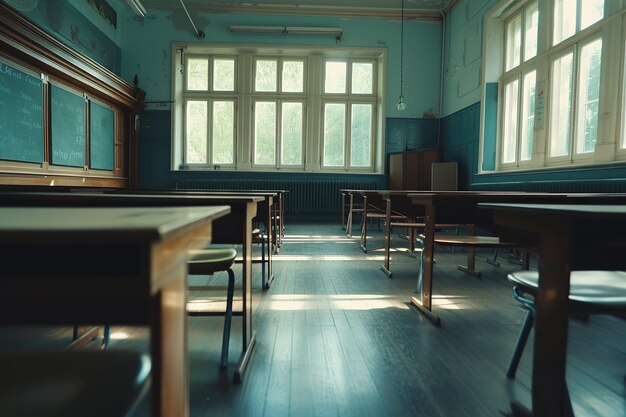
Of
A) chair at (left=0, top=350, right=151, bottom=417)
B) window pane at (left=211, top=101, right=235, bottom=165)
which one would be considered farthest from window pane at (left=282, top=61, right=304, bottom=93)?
chair at (left=0, top=350, right=151, bottom=417)

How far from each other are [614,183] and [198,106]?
23.2 ft

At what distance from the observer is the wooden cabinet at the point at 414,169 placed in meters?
7.17

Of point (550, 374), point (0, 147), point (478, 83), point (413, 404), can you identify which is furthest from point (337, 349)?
point (478, 83)

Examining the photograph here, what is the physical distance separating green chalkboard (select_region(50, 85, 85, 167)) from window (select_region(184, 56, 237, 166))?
2572 mm

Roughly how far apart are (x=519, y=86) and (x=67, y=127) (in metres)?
6.24

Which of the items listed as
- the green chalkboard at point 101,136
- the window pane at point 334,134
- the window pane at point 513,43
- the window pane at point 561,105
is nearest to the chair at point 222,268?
the window pane at point 561,105

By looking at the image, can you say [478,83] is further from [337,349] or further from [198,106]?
[337,349]

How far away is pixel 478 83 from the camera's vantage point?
6461mm

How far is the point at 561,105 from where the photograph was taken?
483 centimetres

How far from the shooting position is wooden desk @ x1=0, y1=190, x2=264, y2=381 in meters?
1.41

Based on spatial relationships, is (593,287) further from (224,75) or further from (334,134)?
(224,75)

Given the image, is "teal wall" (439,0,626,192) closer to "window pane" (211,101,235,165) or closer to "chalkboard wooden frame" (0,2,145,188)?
"window pane" (211,101,235,165)

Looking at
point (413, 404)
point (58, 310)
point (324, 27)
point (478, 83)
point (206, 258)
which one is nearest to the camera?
point (58, 310)

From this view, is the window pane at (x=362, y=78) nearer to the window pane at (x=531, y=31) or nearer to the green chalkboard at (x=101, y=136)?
the window pane at (x=531, y=31)
